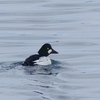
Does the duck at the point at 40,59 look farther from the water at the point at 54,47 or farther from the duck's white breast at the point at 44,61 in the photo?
the water at the point at 54,47

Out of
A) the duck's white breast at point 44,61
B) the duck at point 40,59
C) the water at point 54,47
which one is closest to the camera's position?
the water at point 54,47

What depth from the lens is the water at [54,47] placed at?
50.0ft

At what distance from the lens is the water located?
50.0 ft

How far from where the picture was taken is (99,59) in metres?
19.0

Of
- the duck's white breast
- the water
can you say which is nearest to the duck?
the duck's white breast

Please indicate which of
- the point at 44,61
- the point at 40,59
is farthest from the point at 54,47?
the point at 40,59

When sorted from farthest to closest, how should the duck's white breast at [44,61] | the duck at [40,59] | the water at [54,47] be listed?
the duck's white breast at [44,61]
the duck at [40,59]
the water at [54,47]

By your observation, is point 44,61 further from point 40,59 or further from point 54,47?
point 54,47

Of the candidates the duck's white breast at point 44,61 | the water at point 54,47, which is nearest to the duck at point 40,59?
the duck's white breast at point 44,61

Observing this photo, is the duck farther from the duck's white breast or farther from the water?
the water

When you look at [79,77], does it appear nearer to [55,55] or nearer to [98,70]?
[98,70]

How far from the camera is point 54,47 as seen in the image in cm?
2112

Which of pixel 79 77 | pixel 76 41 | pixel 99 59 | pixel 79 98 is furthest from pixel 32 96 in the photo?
pixel 76 41

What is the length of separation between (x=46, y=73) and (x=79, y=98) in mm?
2524
